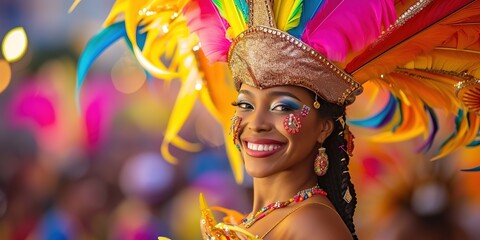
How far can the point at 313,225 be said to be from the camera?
→ 2105mm

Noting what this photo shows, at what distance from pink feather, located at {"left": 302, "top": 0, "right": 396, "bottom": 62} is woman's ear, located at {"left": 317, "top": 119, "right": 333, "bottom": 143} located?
0.68 feet

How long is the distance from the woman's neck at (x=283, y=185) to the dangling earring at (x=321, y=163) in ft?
0.09

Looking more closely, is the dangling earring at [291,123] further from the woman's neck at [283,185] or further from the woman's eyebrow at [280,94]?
the woman's neck at [283,185]

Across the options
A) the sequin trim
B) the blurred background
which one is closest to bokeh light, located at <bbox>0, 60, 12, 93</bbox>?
the blurred background

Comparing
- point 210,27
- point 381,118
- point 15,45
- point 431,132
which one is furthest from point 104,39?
point 15,45

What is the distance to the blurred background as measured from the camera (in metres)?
4.60

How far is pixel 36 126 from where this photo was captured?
190 inches

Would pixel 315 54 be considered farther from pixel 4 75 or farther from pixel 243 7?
pixel 4 75

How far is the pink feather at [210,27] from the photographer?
248 centimetres

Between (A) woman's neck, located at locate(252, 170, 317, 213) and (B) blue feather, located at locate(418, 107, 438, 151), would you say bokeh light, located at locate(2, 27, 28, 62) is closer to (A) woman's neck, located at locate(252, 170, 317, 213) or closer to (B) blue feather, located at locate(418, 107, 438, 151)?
(B) blue feather, located at locate(418, 107, 438, 151)

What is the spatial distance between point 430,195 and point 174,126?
1485 millimetres

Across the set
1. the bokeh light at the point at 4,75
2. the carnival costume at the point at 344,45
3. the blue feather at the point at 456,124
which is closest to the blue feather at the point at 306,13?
the carnival costume at the point at 344,45

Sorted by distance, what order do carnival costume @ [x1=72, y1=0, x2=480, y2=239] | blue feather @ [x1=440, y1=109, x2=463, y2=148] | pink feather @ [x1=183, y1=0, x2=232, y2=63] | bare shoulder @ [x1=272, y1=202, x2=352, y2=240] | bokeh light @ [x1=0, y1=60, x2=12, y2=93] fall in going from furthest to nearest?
bokeh light @ [x1=0, y1=60, x2=12, y2=93] → blue feather @ [x1=440, y1=109, x2=463, y2=148] → pink feather @ [x1=183, y1=0, x2=232, y2=63] → carnival costume @ [x1=72, y1=0, x2=480, y2=239] → bare shoulder @ [x1=272, y1=202, x2=352, y2=240]

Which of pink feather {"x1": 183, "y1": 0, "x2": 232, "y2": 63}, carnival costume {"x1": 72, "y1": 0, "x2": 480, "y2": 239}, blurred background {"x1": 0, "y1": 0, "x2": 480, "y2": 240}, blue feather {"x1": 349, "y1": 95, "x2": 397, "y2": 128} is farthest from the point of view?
blurred background {"x1": 0, "y1": 0, "x2": 480, "y2": 240}
